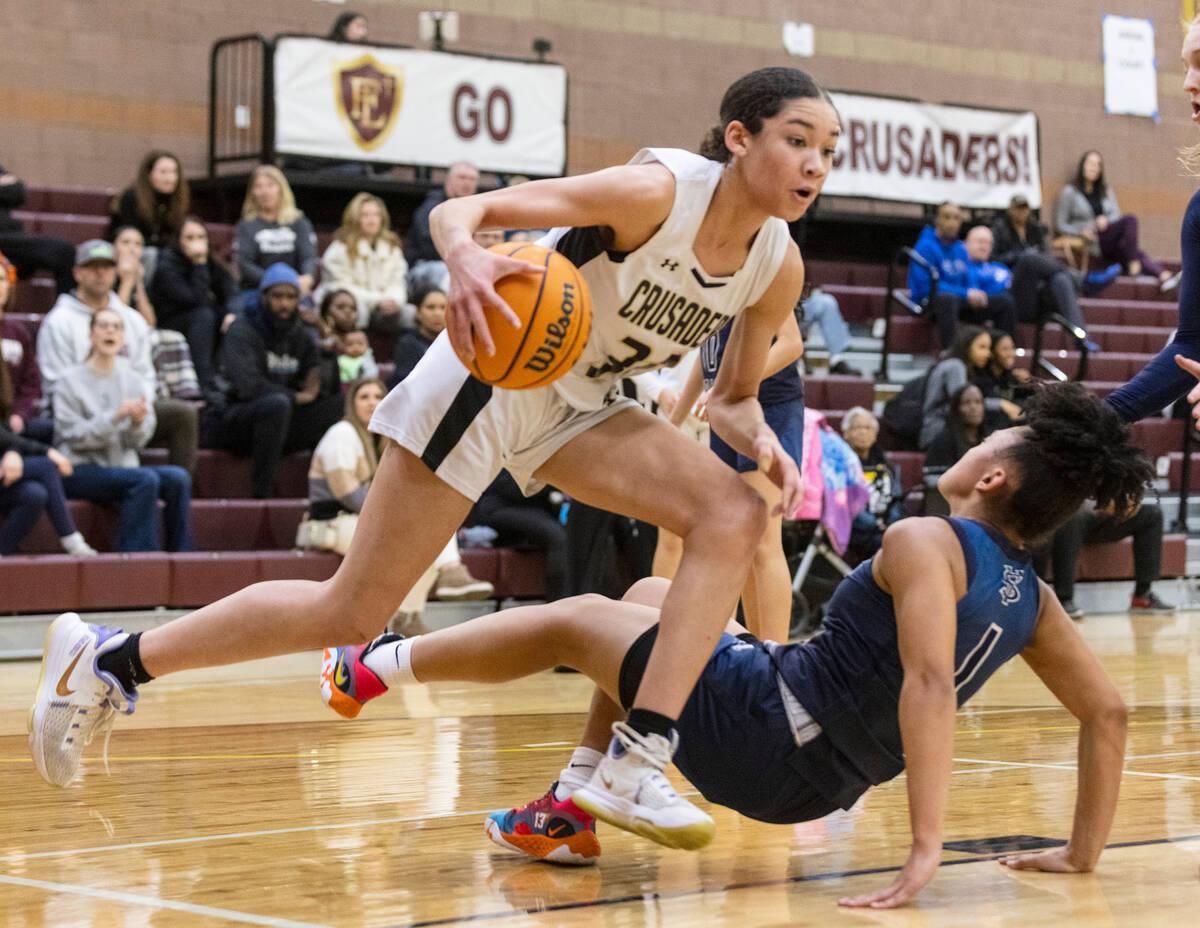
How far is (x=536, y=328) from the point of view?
2521mm

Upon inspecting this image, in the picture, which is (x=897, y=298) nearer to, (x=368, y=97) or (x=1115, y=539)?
(x=1115, y=539)

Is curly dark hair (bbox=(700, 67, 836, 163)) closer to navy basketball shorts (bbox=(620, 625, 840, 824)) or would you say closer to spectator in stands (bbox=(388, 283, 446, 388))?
navy basketball shorts (bbox=(620, 625, 840, 824))

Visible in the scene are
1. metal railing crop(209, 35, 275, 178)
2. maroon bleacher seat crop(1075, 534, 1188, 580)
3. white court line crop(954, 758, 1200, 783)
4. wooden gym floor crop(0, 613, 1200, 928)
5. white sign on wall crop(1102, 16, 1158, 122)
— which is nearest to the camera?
wooden gym floor crop(0, 613, 1200, 928)

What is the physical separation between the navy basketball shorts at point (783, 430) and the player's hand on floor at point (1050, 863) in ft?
6.30

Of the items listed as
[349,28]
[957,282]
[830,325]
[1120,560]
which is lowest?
[1120,560]

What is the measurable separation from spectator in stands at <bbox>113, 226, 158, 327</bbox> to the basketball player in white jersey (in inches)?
216

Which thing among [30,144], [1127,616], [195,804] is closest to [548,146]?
[30,144]

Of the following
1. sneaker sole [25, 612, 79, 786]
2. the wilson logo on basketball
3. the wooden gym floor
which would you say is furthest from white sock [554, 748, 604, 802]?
sneaker sole [25, 612, 79, 786]

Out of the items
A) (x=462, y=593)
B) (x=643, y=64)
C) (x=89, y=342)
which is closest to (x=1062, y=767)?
(x=462, y=593)

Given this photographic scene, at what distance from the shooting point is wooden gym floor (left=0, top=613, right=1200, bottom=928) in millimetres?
2387

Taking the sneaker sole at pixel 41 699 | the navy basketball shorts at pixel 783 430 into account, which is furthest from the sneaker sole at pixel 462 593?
the sneaker sole at pixel 41 699

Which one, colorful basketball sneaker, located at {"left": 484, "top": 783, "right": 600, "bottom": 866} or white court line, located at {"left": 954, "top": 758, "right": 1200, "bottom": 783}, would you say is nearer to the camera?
colorful basketball sneaker, located at {"left": 484, "top": 783, "right": 600, "bottom": 866}

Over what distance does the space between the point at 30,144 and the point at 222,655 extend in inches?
332

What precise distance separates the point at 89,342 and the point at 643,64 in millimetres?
6668
